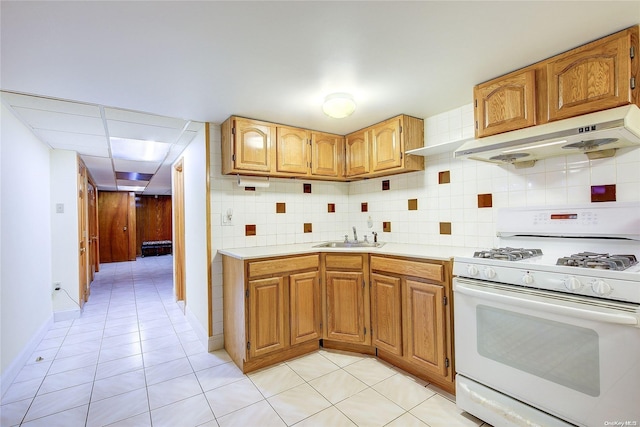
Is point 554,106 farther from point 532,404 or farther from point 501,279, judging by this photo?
point 532,404

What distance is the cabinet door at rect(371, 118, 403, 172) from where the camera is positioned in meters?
2.56

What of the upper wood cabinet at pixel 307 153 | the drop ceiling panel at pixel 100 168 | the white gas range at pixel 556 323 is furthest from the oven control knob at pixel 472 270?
the drop ceiling panel at pixel 100 168

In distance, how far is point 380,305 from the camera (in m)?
2.33

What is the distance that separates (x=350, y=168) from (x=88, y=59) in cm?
219

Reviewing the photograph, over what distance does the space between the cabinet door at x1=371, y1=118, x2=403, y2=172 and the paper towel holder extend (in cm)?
106

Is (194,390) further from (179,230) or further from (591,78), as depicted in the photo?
(591,78)

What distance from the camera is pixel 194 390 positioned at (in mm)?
2033

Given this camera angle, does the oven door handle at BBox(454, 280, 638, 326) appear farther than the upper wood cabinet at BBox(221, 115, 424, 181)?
No

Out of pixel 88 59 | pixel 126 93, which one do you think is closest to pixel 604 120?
pixel 88 59

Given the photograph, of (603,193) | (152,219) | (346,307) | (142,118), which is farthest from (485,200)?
(152,219)

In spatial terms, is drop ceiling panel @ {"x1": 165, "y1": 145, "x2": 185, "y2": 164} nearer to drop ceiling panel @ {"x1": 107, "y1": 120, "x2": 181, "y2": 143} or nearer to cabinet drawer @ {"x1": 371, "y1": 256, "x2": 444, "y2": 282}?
drop ceiling panel @ {"x1": 107, "y1": 120, "x2": 181, "y2": 143}

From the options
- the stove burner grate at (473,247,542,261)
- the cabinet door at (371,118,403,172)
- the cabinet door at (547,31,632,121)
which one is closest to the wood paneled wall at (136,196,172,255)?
the cabinet door at (371,118,403,172)

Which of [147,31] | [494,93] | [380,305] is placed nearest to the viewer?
[147,31]

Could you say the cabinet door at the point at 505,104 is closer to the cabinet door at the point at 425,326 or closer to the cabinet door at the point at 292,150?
the cabinet door at the point at 425,326
